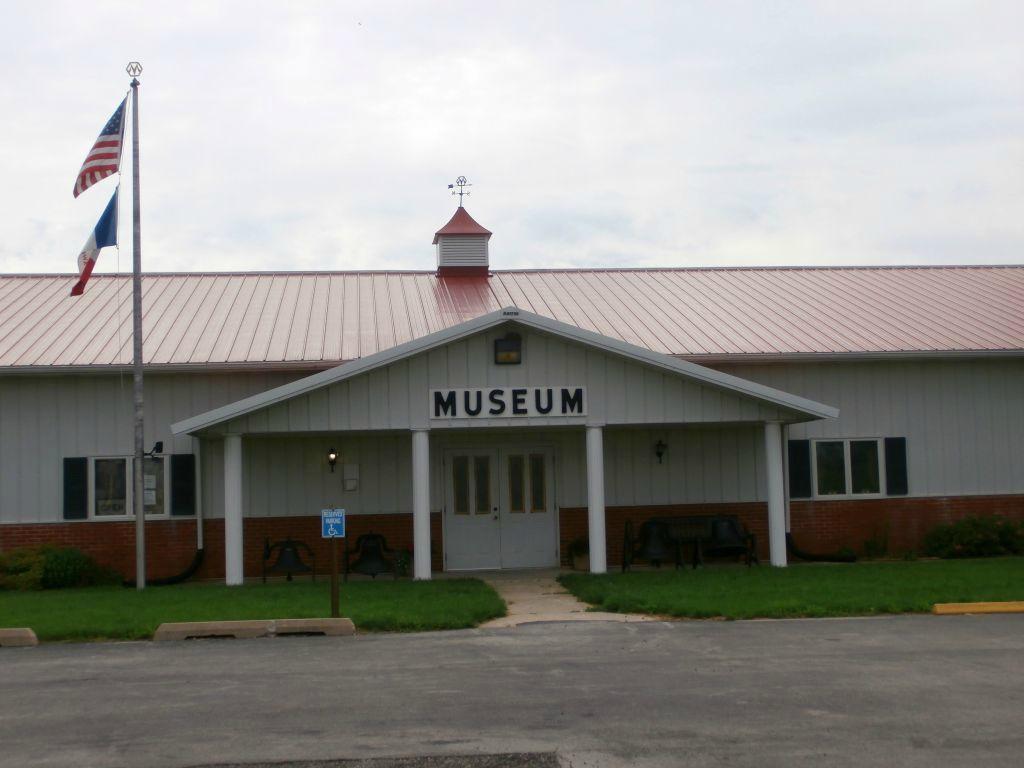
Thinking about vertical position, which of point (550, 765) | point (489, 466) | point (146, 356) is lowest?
point (550, 765)

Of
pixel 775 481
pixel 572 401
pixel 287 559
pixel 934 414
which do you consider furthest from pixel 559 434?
pixel 934 414

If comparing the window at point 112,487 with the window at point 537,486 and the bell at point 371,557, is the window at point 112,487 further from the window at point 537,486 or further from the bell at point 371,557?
the window at point 537,486

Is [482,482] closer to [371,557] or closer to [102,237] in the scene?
[371,557]

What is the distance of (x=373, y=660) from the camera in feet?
36.7

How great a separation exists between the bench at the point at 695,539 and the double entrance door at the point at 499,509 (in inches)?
63.5

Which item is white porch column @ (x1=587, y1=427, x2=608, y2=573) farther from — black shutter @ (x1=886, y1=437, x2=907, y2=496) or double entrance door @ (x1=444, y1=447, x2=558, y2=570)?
black shutter @ (x1=886, y1=437, x2=907, y2=496)

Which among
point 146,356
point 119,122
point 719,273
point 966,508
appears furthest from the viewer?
point 719,273

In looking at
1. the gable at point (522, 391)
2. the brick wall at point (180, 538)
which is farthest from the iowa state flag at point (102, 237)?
the brick wall at point (180, 538)

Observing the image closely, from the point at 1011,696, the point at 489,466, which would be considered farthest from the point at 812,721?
the point at 489,466

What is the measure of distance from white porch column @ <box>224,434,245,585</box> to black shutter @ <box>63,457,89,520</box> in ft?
10.6

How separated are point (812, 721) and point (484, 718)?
7.70 feet

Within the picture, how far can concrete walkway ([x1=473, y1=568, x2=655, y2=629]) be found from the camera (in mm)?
13939

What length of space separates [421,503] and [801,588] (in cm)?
569

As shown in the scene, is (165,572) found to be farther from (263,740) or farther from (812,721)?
Result: (812,721)
